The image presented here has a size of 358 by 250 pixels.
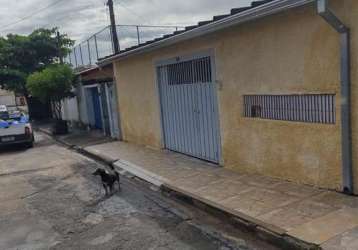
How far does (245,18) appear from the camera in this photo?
21.1ft

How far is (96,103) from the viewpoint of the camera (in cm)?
1792

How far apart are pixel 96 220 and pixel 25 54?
70.4ft

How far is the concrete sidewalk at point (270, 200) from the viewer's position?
4572 mm

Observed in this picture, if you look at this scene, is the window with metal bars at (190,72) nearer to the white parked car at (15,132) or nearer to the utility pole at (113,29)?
the white parked car at (15,132)

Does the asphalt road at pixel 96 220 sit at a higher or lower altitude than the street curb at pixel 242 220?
lower

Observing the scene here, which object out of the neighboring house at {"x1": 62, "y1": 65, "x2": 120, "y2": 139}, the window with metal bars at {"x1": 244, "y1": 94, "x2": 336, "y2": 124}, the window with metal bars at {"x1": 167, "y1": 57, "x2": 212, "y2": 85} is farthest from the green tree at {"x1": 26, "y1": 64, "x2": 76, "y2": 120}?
the window with metal bars at {"x1": 244, "y1": 94, "x2": 336, "y2": 124}

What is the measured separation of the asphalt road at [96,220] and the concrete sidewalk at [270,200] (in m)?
0.32

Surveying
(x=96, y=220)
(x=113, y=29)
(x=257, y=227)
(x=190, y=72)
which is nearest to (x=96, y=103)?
(x=113, y=29)

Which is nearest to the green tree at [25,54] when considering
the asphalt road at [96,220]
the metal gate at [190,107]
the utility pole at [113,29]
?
the utility pole at [113,29]

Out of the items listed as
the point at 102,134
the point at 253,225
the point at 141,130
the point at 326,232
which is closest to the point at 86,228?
the point at 253,225

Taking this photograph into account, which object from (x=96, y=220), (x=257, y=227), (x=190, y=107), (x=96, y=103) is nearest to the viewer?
(x=257, y=227)

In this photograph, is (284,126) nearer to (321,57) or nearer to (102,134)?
(321,57)

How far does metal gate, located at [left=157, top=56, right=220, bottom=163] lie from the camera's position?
8672 mm

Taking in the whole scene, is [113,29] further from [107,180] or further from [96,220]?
[96,220]
